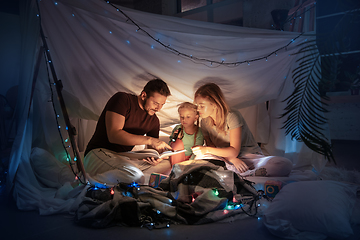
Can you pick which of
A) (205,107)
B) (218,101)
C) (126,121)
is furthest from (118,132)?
(218,101)

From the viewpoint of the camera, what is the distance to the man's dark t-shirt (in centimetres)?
236

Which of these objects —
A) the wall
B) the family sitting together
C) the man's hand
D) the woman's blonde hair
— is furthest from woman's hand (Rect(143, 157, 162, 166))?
the wall

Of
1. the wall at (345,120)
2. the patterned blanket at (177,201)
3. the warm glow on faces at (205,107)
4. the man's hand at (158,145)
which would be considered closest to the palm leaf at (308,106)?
the patterned blanket at (177,201)

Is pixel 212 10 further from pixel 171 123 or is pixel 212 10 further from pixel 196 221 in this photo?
pixel 196 221

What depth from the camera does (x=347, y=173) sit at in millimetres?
2467

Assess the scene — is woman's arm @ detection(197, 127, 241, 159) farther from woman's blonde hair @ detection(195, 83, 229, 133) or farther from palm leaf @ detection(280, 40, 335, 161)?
palm leaf @ detection(280, 40, 335, 161)

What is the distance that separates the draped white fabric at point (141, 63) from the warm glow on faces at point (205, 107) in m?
0.27

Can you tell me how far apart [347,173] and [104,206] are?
6.92 feet

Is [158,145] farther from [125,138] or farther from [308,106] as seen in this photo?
[308,106]

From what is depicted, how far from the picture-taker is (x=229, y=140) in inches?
101

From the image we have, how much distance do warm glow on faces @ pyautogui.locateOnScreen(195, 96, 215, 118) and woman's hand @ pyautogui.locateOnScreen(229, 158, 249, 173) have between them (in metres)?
0.46

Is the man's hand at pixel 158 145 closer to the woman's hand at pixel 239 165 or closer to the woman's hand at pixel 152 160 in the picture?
the woman's hand at pixel 152 160

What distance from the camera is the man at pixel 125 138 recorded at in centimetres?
207

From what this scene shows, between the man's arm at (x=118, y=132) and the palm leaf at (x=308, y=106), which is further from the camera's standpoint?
the man's arm at (x=118, y=132)
